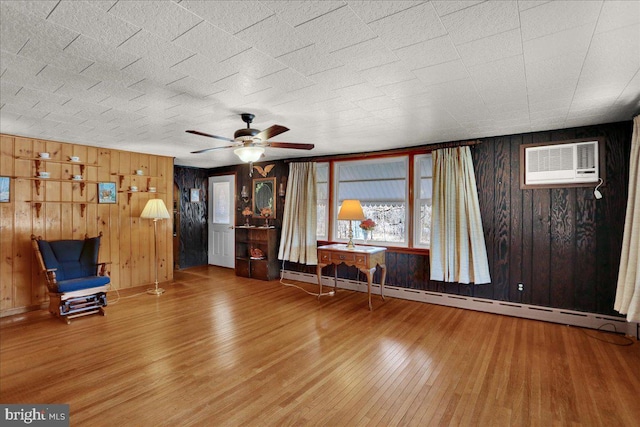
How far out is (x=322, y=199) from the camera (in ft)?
19.2

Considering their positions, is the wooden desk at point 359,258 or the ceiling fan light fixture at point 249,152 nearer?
the ceiling fan light fixture at point 249,152

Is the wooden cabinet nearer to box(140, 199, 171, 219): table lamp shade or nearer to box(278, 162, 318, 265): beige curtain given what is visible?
box(278, 162, 318, 265): beige curtain

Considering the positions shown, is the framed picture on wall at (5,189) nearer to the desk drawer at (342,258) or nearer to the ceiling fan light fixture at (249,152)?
the ceiling fan light fixture at (249,152)

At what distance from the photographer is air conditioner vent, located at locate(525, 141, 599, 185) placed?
3652 millimetres

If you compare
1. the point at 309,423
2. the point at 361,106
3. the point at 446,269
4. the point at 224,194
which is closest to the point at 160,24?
the point at 361,106

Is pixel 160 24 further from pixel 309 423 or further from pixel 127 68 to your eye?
pixel 309 423

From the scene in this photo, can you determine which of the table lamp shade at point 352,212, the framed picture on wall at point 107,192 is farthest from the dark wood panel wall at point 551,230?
the framed picture on wall at point 107,192

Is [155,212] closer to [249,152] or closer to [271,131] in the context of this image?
[249,152]

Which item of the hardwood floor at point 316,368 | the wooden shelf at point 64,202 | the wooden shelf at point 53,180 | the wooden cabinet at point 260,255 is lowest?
the hardwood floor at point 316,368

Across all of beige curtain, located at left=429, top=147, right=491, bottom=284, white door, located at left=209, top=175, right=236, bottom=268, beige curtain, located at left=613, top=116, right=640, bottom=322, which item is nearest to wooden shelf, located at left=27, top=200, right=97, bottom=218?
white door, located at left=209, top=175, right=236, bottom=268

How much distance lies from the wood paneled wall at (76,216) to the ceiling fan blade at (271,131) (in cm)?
342

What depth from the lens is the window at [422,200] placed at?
4781 mm

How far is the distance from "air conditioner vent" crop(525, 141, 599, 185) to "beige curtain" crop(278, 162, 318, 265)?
326cm

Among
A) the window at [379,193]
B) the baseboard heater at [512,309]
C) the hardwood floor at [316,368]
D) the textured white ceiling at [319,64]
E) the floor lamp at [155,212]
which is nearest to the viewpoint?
the textured white ceiling at [319,64]
